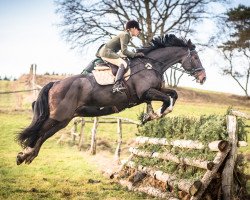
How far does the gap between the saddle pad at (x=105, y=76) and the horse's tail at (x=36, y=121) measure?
3.38 ft

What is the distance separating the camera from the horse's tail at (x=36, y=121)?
732 centimetres

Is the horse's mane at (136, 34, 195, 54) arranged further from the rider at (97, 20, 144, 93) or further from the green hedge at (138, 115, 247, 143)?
the green hedge at (138, 115, 247, 143)

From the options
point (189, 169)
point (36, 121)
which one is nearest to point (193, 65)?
point (189, 169)

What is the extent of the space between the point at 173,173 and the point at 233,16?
32702 mm

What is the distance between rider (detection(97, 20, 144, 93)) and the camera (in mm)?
7407

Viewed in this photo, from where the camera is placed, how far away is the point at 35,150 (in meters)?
7.30

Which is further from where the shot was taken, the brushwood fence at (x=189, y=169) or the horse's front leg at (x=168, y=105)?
the horse's front leg at (x=168, y=105)

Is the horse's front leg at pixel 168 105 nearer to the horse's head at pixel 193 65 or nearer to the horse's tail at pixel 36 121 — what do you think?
the horse's head at pixel 193 65

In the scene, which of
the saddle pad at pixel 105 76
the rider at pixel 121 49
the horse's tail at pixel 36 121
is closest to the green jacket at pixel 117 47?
the rider at pixel 121 49

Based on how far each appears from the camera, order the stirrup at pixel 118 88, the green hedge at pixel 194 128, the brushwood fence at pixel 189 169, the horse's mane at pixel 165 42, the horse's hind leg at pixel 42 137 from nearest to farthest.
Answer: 1. the brushwood fence at pixel 189 169
2. the green hedge at pixel 194 128
3. the horse's hind leg at pixel 42 137
4. the stirrup at pixel 118 88
5. the horse's mane at pixel 165 42

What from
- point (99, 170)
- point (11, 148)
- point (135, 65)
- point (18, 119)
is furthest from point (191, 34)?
point (135, 65)

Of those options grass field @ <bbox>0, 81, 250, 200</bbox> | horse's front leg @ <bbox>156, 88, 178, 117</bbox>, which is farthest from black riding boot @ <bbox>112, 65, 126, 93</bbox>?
grass field @ <bbox>0, 81, 250, 200</bbox>

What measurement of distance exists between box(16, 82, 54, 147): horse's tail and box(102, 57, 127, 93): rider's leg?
1.41 metres

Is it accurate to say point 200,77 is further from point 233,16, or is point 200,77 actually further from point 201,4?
point 233,16
